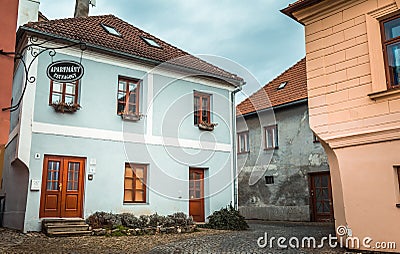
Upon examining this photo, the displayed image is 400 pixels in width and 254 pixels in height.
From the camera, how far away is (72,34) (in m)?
11.1

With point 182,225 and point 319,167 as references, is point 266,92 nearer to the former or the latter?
point 319,167

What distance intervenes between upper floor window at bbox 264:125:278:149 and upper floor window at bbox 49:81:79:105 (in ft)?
30.2

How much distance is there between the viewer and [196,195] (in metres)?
12.8

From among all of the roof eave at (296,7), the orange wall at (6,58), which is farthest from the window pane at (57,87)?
the roof eave at (296,7)

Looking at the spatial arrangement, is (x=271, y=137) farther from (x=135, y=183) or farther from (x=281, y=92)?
(x=135, y=183)

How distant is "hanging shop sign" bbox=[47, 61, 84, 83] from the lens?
776 cm

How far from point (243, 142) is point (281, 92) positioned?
3.10 m

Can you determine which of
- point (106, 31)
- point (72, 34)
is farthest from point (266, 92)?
point (72, 34)

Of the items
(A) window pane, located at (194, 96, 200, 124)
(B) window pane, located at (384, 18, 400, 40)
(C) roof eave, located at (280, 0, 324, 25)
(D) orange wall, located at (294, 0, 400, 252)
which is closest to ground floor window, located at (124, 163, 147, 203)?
(A) window pane, located at (194, 96, 200, 124)

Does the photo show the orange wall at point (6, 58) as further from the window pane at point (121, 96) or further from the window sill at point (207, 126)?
the window sill at point (207, 126)

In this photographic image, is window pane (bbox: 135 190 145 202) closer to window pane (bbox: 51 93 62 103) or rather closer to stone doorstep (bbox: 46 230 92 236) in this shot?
stone doorstep (bbox: 46 230 92 236)

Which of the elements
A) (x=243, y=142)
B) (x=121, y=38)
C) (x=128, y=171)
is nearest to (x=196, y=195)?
(x=128, y=171)

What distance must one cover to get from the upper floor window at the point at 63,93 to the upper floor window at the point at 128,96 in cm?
137

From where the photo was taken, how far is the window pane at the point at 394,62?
6.69m
